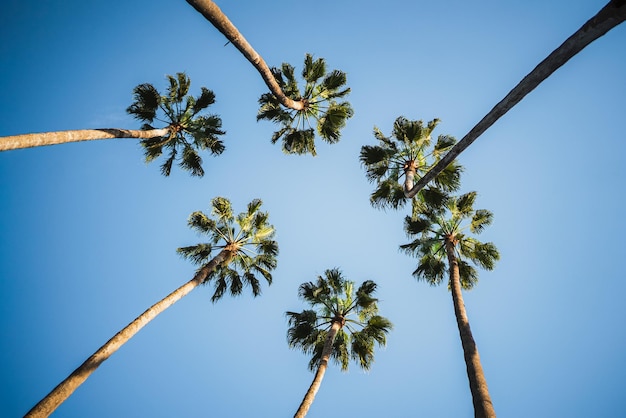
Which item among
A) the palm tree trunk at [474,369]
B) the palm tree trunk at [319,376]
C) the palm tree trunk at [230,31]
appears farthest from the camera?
the palm tree trunk at [319,376]

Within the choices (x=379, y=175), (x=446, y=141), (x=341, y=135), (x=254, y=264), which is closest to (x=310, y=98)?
(x=341, y=135)

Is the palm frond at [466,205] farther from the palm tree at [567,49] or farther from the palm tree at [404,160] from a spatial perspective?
the palm tree at [567,49]

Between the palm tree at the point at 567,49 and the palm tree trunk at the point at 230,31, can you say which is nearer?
the palm tree at the point at 567,49

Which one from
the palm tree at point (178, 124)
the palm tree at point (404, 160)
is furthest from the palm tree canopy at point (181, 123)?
the palm tree at point (404, 160)

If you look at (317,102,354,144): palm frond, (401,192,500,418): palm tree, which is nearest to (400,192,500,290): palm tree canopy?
(401,192,500,418): palm tree

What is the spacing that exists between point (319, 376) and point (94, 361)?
7.32m

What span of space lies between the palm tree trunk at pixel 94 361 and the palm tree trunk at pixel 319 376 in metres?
5.58

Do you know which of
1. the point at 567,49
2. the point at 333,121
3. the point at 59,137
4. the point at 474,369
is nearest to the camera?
the point at 567,49

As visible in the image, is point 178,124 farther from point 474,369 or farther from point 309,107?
point 474,369

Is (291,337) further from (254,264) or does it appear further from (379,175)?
(379,175)

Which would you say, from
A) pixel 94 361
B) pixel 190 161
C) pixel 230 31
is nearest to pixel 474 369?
pixel 230 31

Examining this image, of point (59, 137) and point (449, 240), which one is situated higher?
point (449, 240)

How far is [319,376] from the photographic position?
11.8m

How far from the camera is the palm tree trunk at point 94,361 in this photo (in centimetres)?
671
